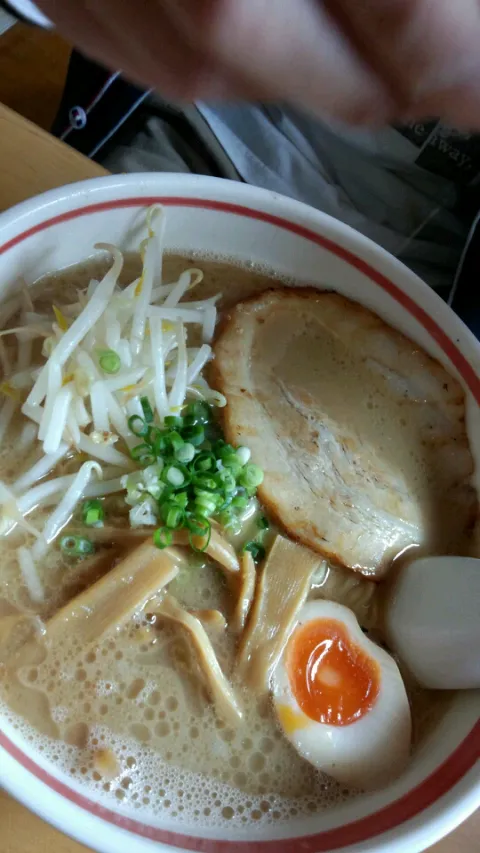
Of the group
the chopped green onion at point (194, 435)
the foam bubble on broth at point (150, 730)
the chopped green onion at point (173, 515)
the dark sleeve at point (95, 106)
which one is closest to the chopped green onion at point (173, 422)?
the chopped green onion at point (194, 435)

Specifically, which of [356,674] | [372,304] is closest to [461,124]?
[372,304]

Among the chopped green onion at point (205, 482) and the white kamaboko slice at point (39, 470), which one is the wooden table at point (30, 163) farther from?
the chopped green onion at point (205, 482)

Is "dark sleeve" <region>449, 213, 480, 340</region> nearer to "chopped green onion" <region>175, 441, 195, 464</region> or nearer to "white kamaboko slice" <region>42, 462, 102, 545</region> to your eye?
"chopped green onion" <region>175, 441, 195, 464</region>

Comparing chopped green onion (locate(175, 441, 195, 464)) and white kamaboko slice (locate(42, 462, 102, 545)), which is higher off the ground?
chopped green onion (locate(175, 441, 195, 464))

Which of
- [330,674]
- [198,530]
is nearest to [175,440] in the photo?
[198,530]

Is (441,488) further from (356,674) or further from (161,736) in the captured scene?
(161,736)

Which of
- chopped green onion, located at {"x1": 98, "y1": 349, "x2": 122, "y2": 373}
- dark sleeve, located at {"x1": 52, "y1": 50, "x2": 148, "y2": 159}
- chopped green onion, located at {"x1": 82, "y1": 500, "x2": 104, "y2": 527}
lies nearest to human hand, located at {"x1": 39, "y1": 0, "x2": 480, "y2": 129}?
chopped green onion, located at {"x1": 98, "y1": 349, "x2": 122, "y2": 373}
